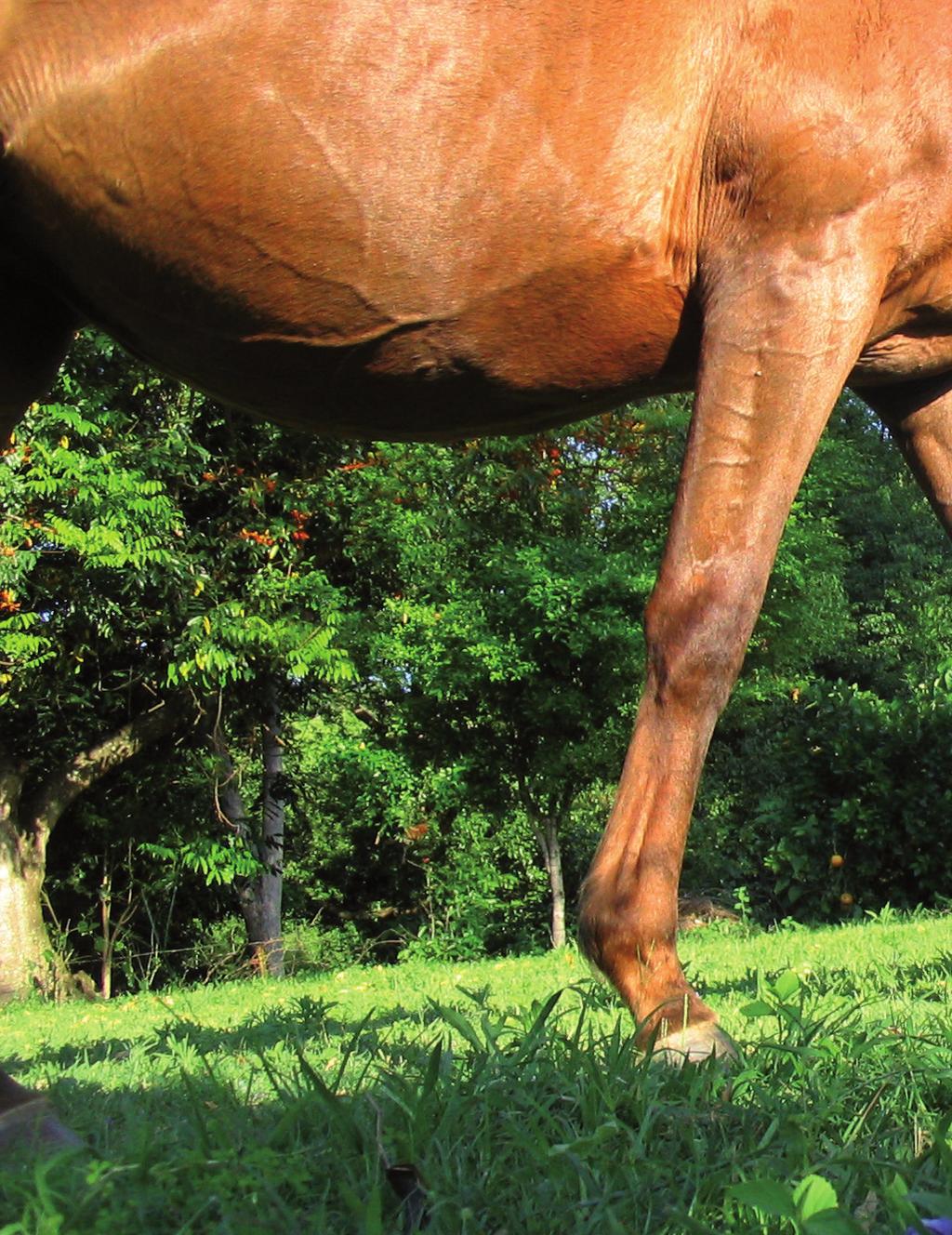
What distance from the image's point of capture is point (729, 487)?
243 cm

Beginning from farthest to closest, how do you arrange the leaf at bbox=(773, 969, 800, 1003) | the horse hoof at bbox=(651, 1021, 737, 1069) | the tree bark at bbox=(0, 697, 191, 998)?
the tree bark at bbox=(0, 697, 191, 998) < the leaf at bbox=(773, 969, 800, 1003) < the horse hoof at bbox=(651, 1021, 737, 1069)

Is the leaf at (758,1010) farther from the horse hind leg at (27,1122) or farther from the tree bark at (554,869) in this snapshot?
the tree bark at (554,869)

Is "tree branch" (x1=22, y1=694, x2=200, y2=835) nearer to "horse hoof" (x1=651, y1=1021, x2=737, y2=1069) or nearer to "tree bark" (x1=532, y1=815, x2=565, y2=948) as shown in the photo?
"tree bark" (x1=532, y1=815, x2=565, y2=948)

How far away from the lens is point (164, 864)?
56.5 ft

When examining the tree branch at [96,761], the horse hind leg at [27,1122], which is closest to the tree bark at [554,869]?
the tree branch at [96,761]

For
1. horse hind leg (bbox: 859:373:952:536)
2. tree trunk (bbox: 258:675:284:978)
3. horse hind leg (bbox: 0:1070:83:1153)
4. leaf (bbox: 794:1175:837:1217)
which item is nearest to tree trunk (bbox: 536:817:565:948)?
tree trunk (bbox: 258:675:284:978)

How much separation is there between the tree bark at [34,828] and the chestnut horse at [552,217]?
11.6 meters

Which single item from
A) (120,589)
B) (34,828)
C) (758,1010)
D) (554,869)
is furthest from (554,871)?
(758,1010)

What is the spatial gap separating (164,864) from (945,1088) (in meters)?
16.1

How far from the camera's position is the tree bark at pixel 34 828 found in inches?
529

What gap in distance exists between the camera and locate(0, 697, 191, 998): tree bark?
13438 millimetres

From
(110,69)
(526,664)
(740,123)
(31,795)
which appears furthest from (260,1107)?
(526,664)

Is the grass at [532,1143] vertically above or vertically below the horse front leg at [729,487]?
below

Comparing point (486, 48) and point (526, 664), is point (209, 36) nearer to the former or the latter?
point (486, 48)
